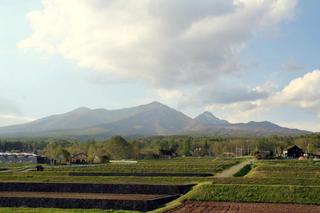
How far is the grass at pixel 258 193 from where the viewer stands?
120 ft

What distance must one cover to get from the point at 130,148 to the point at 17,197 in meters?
75.5

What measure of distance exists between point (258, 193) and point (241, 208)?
5105mm

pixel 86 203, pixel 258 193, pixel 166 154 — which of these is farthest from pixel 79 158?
pixel 258 193

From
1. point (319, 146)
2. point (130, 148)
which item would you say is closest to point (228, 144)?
point (319, 146)

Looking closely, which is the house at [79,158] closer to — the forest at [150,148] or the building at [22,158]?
the forest at [150,148]

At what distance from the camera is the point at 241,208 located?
33281 mm

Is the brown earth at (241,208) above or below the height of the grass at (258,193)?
below

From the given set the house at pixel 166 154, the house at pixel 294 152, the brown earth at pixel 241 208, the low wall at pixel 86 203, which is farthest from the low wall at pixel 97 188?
the house at pixel 166 154

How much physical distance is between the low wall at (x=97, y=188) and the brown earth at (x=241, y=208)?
5238 millimetres

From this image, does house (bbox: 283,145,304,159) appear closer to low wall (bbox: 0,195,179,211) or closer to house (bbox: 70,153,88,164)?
house (bbox: 70,153,88,164)

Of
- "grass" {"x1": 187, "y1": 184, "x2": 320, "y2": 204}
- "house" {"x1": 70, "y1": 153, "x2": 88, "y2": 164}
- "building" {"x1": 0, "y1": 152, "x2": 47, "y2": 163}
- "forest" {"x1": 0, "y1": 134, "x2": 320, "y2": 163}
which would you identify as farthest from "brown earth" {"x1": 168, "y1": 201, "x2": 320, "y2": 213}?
"building" {"x1": 0, "y1": 152, "x2": 47, "y2": 163}

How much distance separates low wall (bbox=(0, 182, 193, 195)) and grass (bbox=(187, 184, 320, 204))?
2511mm

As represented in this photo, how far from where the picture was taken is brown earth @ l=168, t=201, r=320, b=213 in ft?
106

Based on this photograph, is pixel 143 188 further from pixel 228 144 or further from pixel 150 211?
pixel 228 144
